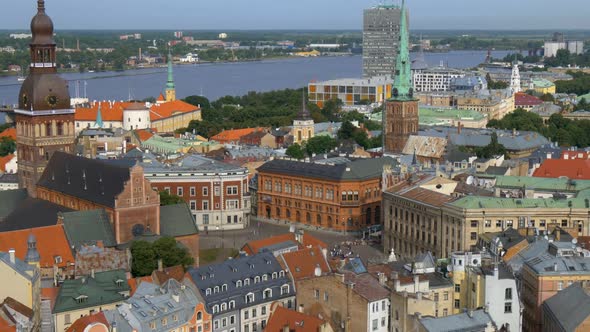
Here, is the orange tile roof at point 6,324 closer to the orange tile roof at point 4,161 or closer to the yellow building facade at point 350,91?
the orange tile roof at point 4,161

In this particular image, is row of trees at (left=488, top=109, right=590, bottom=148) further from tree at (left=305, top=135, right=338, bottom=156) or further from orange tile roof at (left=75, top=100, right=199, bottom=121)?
orange tile roof at (left=75, top=100, right=199, bottom=121)

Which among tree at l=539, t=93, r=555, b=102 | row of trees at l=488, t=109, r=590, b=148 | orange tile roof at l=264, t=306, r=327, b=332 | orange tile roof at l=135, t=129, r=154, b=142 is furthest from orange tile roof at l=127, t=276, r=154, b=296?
tree at l=539, t=93, r=555, b=102

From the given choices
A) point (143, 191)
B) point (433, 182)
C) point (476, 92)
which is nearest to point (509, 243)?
point (433, 182)

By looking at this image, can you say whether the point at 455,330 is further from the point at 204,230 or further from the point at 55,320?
the point at 204,230

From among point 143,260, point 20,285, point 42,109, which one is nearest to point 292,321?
point 20,285

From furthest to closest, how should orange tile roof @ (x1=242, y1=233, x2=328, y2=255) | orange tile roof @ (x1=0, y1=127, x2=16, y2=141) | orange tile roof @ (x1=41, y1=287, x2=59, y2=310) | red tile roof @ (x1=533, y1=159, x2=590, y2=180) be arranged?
orange tile roof @ (x1=0, y1=127, x2=16, y2=141) < red tile roof @ (x1=533, y1=159, x2=590, y2=180) < orange tile roof @ (x1=242, y1=233, x2=328, y2=255) < orange tile roof @ (x1=41, y1=287, x2=59, y2=310)

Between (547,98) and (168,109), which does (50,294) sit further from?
(547,98)

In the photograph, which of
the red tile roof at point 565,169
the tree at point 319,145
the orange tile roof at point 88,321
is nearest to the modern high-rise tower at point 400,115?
the tree at point 319,145
